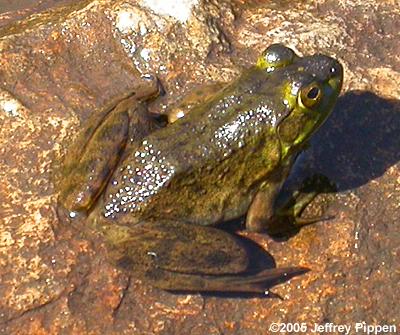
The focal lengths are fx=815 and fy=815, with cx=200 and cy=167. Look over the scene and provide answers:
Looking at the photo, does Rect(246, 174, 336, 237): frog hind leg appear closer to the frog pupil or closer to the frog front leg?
the frog pupil

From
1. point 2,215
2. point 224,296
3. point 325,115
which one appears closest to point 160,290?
point 224,296

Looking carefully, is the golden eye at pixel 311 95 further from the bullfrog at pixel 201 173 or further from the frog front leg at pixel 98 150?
the frog front leg at pixel 98 150

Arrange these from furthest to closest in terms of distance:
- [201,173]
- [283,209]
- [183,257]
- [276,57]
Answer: [283,209], [276,57], [201,173], [183,257]

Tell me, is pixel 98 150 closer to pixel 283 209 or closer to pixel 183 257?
pixel 183 257

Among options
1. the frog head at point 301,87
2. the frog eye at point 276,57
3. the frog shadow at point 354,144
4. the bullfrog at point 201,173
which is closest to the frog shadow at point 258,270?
the bullfrog at point 201,173

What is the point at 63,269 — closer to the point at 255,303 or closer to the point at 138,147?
the point at 138,147

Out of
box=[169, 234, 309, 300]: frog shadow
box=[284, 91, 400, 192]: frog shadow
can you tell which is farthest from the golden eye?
box=[169, 234, 309, 300]: frog shadow

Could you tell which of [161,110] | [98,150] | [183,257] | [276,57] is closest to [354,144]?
[276,57]
